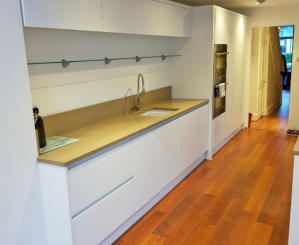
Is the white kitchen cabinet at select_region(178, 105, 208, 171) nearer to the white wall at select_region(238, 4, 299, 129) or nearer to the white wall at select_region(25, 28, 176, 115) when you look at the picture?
the white wall at select_region(25, 28, 176, 115)

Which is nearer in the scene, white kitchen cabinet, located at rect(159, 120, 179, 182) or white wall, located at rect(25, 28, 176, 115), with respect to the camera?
white wall, located at rect(25, 28, 176, 115)

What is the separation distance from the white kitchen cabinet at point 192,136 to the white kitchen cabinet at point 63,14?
60.2 inches

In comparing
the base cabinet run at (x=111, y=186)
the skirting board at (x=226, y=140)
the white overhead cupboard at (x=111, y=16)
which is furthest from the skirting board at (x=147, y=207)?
the white overhead cupboard at (x=111, y=16)

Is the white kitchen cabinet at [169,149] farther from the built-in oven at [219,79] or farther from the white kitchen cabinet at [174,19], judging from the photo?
the built-in oven at [219,79]

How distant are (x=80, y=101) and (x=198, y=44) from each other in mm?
2044

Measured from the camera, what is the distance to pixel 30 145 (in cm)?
199

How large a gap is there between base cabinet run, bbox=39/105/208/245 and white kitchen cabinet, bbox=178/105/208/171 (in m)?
0.02

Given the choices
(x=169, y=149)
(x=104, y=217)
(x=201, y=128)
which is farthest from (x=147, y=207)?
(x=201, y=128)

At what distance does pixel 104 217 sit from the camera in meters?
2.33

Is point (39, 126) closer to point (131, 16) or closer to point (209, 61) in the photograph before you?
point (131, 16)

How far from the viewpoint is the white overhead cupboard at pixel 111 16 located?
2.00 m

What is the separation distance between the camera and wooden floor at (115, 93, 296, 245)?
2602 millimetres

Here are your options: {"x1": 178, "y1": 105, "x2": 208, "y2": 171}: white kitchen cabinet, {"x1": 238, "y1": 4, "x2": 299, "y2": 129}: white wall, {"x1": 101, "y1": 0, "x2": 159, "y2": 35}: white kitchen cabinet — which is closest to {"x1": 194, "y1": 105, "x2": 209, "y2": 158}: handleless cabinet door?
{"x1": 178, "y1": 105, "x2": 208, "y2": 171}: white kitchen cabinet

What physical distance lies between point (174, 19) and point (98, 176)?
7.46 feet
